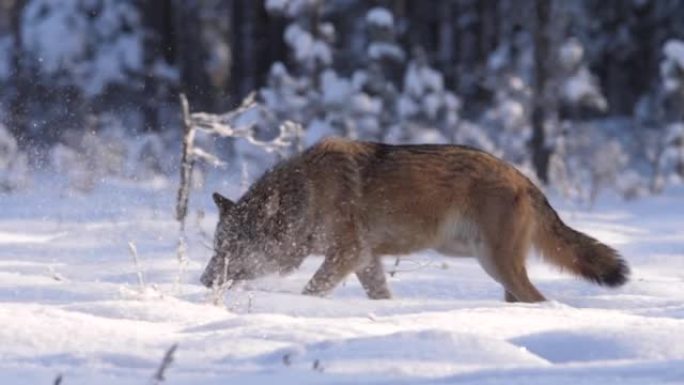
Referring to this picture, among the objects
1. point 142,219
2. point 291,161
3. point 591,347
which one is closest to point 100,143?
point 142,219

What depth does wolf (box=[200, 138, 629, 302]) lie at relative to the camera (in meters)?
8.98

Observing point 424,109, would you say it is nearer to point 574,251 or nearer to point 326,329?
point 574,251

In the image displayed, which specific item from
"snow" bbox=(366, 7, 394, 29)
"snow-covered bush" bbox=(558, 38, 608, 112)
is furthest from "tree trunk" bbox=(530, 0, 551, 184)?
"snow" bbox=(366, 7, 394, 29)

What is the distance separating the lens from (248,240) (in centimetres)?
932

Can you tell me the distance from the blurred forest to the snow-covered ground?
8.97 meters

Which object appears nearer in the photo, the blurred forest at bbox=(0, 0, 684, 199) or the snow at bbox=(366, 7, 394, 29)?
the blurred forest at bbox=(0, 0, 684, 199)

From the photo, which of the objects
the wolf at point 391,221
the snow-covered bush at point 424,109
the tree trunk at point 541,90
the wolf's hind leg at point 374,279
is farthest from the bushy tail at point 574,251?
the snow-covered bush at point 424,109

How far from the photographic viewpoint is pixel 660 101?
105ft

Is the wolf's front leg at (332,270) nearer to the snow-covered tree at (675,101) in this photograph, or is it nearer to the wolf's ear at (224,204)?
the wolf's ear at (224,204)

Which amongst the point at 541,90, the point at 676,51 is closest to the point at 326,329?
the point at 541,90

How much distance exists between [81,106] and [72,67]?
3179mm

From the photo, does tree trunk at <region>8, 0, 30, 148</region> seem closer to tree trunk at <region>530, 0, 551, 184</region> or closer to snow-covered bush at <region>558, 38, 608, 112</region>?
tree trunk at <region>530, 0, 551, 184</region>

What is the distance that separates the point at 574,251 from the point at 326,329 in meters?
3.42

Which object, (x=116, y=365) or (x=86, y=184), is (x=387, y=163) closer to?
(x=116, y=365)
